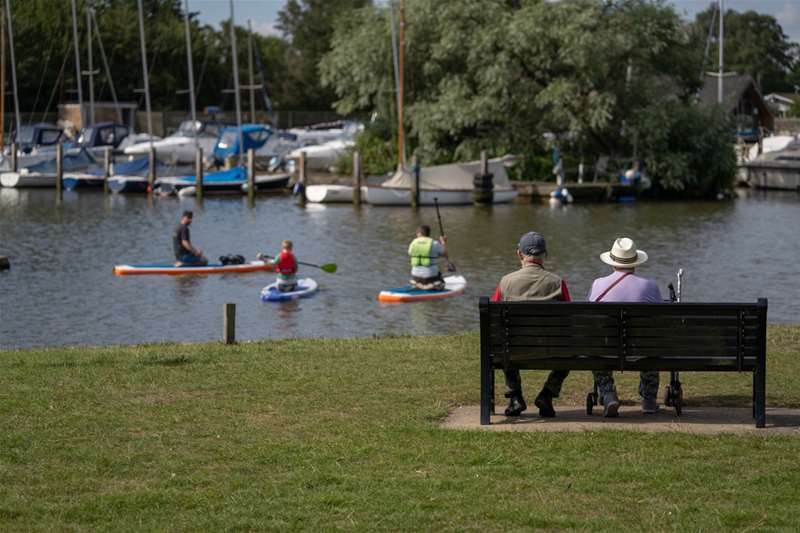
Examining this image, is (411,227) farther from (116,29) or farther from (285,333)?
(116,29)

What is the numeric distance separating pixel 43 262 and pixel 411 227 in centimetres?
1403

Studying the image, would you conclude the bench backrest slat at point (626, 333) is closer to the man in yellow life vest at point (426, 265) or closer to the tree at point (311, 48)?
the man in yellow life vest at point (426, 265)

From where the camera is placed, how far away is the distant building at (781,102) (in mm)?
108688

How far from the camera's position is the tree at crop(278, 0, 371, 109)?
99.1 metres

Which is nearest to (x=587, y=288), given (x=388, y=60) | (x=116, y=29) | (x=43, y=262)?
(x=43, y=262)

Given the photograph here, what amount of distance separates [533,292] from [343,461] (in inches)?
94.6

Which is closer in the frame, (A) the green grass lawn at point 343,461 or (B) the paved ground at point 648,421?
(A) the green grass lawn at point 343,461

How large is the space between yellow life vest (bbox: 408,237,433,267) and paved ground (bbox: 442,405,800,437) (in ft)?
52.4

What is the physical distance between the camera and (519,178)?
5706cm

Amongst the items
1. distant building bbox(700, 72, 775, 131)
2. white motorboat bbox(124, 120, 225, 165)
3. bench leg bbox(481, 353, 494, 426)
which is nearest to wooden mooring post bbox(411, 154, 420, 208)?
white motorboat bbox(124, 120, 225, 165)

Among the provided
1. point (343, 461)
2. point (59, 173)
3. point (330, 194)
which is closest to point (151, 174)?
point (59, 173)

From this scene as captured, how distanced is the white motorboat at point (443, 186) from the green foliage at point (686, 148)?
244 inches

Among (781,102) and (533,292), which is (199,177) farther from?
(781,102)

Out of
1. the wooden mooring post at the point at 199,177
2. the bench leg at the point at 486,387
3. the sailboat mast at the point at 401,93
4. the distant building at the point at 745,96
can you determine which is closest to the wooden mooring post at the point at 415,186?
the sailboat mast at the point at 401,93
